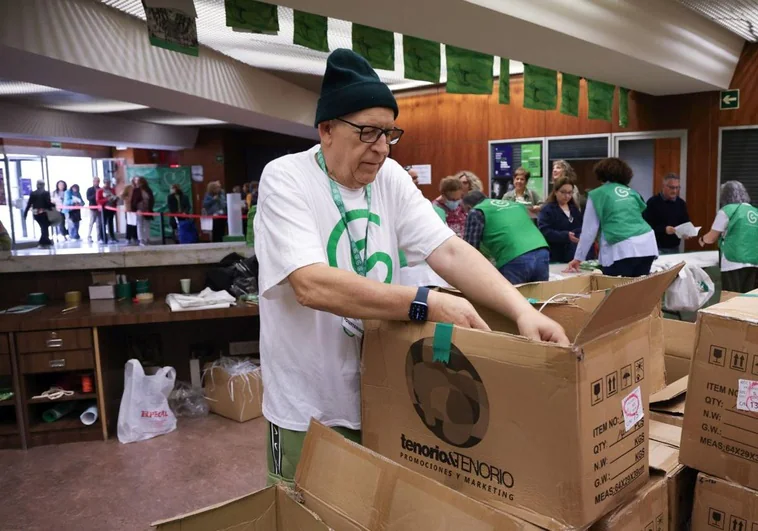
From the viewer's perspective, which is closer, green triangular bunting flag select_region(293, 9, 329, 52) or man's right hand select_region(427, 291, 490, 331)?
man's right hand select_region(427, 291, 490, 331)

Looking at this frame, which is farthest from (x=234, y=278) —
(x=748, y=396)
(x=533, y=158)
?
(x=533, y=158)

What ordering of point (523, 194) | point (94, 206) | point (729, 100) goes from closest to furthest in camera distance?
→ point (523, 194) < point (729, 100) < point (94, 206)

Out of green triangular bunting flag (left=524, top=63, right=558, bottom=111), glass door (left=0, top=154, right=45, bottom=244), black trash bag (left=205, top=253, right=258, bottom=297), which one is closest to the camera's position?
black trash bag (left=205, top=253, right=258, bottom=297)

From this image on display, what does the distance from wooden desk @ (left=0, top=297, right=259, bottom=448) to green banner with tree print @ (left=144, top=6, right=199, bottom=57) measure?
1624 millimetres

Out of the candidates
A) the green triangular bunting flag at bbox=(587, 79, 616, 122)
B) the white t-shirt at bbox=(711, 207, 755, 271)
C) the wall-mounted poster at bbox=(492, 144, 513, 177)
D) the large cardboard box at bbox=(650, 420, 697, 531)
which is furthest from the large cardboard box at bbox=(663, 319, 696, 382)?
the wall-mounted poster at bbox=(492, 144, 513, 177)

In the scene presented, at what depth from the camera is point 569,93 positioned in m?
6.66

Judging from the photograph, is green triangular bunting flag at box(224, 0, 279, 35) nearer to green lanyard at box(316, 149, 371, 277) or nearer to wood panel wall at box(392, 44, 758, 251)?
green lanyard at box(316, 149, 371, 277)

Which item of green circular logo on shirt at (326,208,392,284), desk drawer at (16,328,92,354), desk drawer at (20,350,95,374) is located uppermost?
green circular logo on shirt at (326,208,392,284)

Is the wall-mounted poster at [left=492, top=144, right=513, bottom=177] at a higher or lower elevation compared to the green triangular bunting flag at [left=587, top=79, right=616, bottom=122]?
lower

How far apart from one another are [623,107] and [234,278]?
573 centimetres

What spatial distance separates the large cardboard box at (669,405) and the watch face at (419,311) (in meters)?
0.93

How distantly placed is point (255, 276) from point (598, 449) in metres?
3.76

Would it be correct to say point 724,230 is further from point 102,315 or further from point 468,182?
point 102,315

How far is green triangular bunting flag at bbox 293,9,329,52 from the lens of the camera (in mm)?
3624
